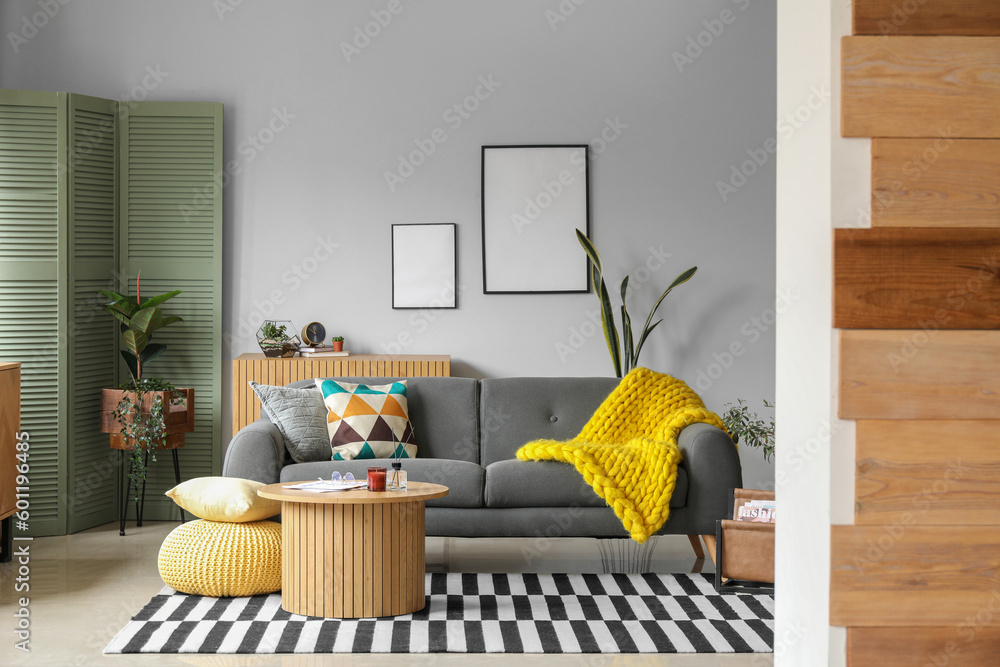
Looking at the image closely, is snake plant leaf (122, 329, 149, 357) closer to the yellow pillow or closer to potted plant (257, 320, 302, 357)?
potted plant (257, 320, 302, 357)

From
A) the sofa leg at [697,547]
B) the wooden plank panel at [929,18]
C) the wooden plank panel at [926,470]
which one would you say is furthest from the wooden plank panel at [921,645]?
the sofa leg at [697,547]

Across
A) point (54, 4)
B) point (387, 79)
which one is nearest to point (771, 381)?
point (387, 79)

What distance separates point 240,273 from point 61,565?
188cm

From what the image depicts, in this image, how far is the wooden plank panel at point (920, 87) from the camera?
3.84ft

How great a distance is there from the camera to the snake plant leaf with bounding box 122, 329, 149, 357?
185 inches

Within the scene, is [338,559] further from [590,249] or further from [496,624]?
[590,249]

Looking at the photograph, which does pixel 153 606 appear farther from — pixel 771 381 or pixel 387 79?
pixel 771 381

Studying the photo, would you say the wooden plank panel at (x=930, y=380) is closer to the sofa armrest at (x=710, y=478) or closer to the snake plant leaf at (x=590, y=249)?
the sofa armrest at (x=710, y=478)

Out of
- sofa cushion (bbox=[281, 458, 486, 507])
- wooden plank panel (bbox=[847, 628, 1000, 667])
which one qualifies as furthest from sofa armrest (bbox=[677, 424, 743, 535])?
wooden plank panel (bbox=[847, 628, 1000, 667])

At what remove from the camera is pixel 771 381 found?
17.3 ft

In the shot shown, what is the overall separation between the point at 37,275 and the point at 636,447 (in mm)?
3178

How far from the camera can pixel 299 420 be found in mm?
4145
